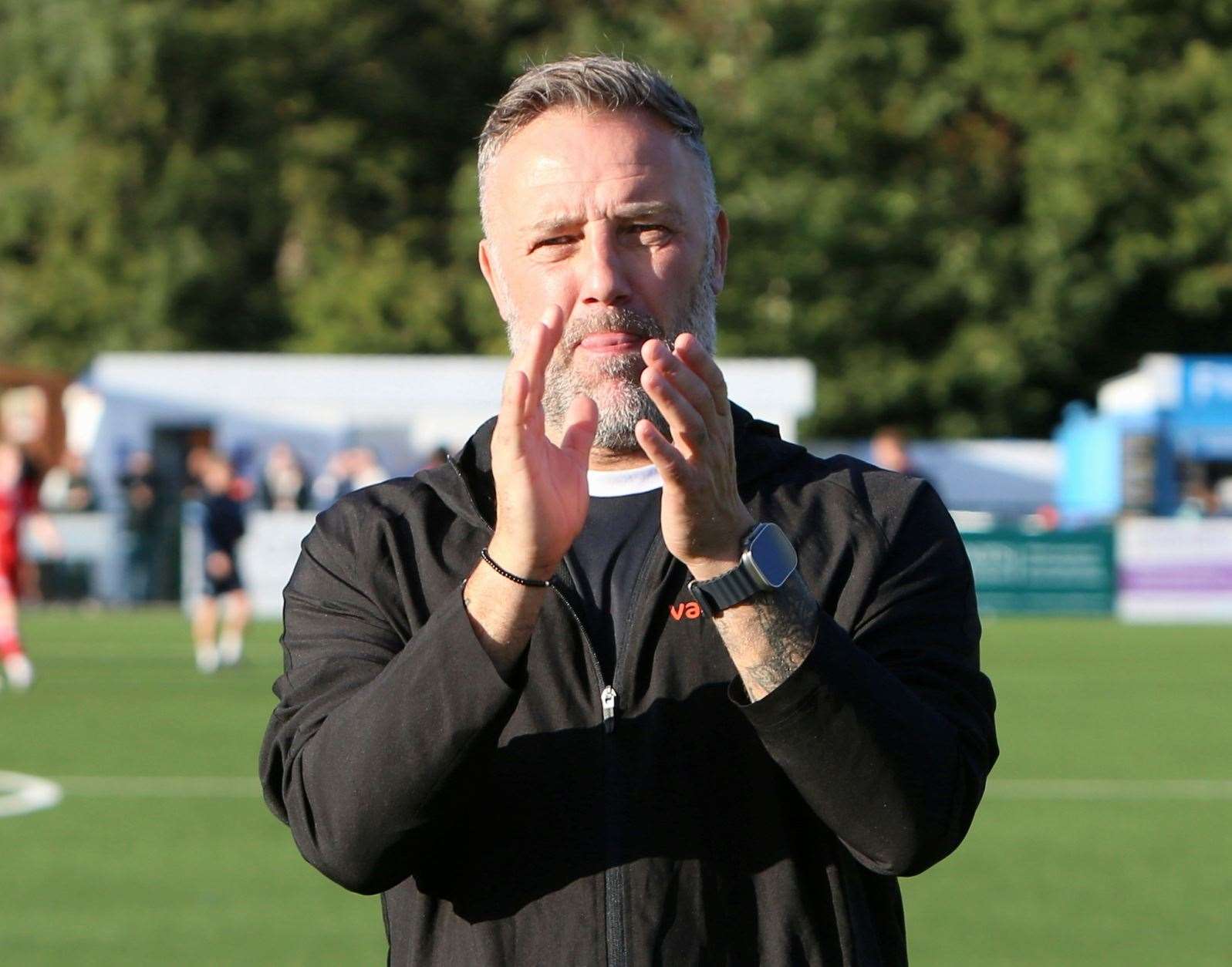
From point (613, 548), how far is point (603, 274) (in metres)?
0.36

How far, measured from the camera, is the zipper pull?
2.71 m

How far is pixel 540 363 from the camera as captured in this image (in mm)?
2498

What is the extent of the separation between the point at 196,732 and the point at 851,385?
88.4ft

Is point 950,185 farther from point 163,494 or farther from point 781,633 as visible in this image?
point 781,633

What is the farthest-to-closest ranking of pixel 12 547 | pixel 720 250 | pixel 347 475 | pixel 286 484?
pixel 286 484, pixel 347 475, pixel 12 547, pixel 720 250

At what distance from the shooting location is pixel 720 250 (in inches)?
116

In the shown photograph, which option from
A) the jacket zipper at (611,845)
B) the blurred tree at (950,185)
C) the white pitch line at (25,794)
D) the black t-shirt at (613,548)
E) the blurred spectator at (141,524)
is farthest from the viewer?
the blurred tree at (950,185)

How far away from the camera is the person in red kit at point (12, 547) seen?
55.9 ft

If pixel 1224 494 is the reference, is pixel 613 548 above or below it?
below

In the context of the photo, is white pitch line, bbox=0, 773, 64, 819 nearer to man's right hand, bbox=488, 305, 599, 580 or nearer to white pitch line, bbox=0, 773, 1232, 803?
white pitch line, bbox=0, 773, 1232, 803

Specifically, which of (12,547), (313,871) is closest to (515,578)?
(313,871)

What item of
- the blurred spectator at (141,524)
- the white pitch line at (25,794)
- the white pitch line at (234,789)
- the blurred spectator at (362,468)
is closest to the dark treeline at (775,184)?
the blurred spectator at (141,524)

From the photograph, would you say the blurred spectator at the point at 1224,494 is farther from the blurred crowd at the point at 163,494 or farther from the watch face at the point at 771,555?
the watch face at the point at 771,555

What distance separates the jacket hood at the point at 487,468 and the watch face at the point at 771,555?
29cm
